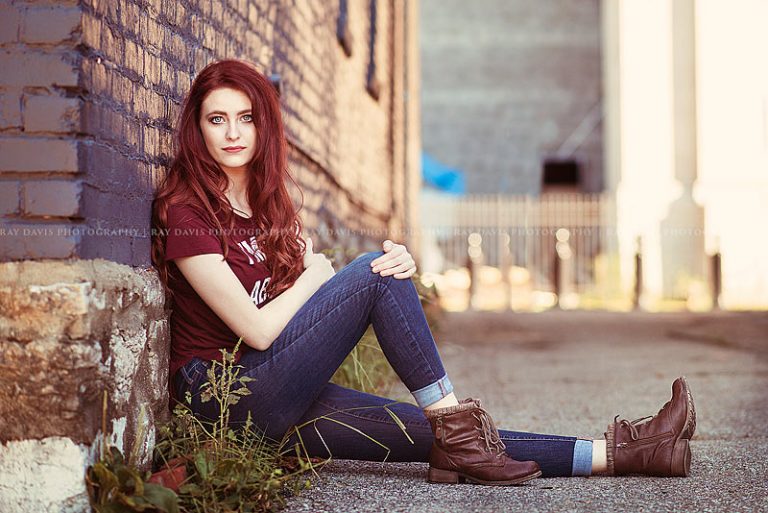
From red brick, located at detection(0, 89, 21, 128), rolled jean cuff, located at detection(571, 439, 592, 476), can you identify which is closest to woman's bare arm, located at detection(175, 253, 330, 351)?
red brick, located at detection(0, 89, 21, 128)

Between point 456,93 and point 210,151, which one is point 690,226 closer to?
point 456,93

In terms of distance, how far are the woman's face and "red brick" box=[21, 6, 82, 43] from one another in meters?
0.60

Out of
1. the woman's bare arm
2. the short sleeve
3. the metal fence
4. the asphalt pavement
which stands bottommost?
the asphalt pavement

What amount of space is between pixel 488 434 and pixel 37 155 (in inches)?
55.7

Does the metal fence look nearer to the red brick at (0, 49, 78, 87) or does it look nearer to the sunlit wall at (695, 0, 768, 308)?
the sunlit wall at (695, 0, 768, 308)

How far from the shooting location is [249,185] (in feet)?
9.09

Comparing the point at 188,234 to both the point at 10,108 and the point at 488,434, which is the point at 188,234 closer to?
the point at 10,108

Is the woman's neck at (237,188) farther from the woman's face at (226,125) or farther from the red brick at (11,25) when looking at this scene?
the red brick at (11,25)

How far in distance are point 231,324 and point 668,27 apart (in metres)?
14.1

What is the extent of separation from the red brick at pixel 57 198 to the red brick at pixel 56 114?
12cm

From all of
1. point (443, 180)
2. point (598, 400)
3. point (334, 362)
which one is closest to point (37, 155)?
point (334, 362)

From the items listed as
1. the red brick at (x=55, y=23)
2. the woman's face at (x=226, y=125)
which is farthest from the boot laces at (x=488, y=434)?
the red brick at (x=55, y=23)

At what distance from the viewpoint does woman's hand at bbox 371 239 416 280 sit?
2.55 m

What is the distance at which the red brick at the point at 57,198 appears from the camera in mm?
2082
